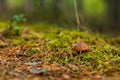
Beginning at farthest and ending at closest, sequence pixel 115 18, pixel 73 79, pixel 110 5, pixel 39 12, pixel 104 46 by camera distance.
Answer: pixel 110 5 → pixel 115 18 → pixel 39 12 → pixel 104 46 → pixel 73 79

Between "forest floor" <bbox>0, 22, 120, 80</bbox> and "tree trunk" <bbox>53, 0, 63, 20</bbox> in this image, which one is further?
"tree trunk" <bbox>53, 0, 63, 20</bbox>

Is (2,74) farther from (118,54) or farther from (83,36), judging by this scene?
(83,36)

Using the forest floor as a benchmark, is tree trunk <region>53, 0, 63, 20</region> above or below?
above

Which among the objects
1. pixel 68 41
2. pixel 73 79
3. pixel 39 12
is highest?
pixel 39 12

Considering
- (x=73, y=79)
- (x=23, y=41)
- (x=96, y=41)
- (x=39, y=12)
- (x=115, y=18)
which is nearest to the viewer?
(x=73, y=79)

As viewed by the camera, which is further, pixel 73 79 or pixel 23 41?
pixel 23 41

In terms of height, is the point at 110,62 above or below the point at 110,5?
below

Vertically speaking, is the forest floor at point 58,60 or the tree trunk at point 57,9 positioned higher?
the tree trunk at point 57,9

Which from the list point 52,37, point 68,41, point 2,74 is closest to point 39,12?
point 52,37
